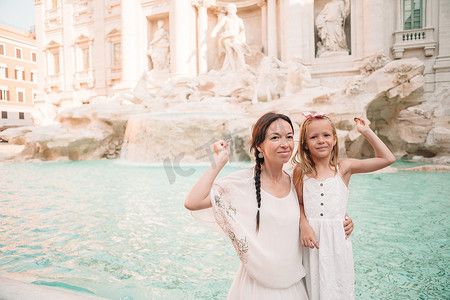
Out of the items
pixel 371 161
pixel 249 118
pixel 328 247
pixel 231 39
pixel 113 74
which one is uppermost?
pixel 231 39

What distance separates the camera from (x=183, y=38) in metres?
13.7

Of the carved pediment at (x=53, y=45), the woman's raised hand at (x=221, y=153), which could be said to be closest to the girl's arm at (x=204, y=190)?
the woman's raised hand at (x=221, y=153)

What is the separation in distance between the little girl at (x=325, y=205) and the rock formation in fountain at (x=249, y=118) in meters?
5.43

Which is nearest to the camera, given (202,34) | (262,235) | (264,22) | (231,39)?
(262,235)

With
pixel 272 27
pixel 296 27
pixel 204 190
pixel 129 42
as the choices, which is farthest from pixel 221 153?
pixel 129 42

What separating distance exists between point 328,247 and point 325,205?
0.15 m

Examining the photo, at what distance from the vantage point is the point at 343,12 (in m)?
11.9

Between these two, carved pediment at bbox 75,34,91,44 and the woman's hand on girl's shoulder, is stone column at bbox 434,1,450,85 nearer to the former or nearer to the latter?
the woman's hand on girl's shoulder

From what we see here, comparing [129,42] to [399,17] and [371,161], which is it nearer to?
[399,17]

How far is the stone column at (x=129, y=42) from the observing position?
14992 millimetres

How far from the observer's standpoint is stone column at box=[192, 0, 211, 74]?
13734 millimetres

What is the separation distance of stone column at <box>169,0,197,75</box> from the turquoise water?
10.1m

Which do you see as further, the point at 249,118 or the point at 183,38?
the point at 183,38

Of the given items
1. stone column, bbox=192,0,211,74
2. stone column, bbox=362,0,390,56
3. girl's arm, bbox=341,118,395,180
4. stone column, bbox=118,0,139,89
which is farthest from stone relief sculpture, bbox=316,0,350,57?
girl's arm, bbox=341,118,395,180
